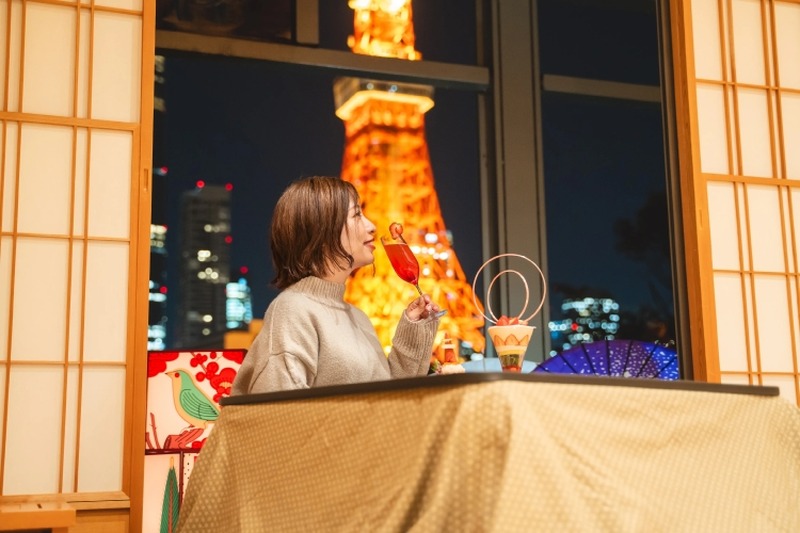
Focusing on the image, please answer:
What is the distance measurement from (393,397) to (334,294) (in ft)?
2.94

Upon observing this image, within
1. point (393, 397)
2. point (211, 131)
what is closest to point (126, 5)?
point (393, 397)

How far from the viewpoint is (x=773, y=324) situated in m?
3.70

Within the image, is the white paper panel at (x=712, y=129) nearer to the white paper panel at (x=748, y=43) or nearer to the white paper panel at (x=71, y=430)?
the white paper panel at (x=748, y=43)

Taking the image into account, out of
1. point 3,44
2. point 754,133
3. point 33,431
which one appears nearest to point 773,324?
point 754,133

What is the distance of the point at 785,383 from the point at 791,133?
101cm

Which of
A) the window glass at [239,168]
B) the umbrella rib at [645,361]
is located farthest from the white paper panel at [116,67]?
the window glass at [239,168]

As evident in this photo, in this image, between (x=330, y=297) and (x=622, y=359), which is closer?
(x=330, y=297)

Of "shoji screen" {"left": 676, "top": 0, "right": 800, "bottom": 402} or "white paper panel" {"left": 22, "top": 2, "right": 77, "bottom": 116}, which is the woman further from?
"shoji screen" {"left": 676, "top": 0, "right": 800, "bottom": 402}

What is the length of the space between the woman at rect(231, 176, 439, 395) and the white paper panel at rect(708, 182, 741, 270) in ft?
5.39

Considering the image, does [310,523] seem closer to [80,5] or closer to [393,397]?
[393,397]

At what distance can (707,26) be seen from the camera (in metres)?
3.83

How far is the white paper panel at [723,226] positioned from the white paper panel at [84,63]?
230 centimetres

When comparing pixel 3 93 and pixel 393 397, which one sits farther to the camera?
pixel 3 93

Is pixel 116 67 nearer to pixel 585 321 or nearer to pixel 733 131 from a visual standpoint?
pixel 733 131
